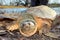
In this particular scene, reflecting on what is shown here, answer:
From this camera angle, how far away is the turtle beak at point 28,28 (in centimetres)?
143

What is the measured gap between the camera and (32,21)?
4.69ft

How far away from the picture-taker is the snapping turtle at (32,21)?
143cm

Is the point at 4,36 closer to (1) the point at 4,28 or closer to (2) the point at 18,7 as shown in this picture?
(1) the point at 4,28

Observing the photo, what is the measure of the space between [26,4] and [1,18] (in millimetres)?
270

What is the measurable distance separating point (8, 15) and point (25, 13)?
13 cm

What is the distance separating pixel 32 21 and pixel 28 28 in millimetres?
59

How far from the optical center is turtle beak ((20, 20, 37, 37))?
56.2 inches

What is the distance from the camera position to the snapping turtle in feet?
4.71

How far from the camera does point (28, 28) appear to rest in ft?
4.70

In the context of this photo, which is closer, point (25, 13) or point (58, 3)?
point (25, 13)

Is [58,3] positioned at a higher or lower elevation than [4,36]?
higher

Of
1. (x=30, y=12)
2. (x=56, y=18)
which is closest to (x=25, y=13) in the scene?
(x=30, y=12)

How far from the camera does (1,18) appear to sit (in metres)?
1.46

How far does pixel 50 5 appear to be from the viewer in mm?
1627
